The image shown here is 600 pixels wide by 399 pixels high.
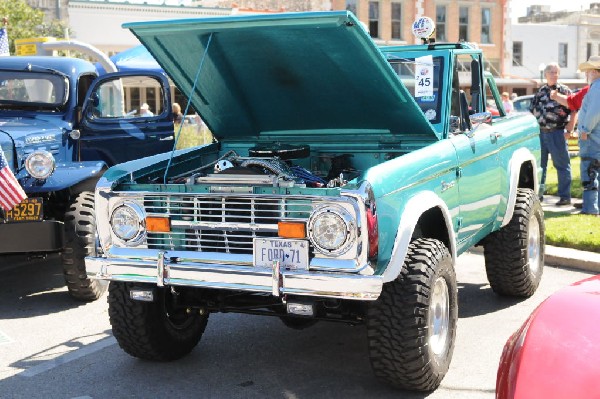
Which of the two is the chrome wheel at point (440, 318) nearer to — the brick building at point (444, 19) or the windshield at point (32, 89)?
the windshield at point (32, 89)

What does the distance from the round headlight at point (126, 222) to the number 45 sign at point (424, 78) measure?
7.11ft

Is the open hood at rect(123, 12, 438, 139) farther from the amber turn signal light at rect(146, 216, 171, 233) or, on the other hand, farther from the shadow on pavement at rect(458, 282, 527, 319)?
the shadow on pavement at rect(458, 282, 527, 319)

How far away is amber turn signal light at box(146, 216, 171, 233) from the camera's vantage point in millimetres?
4574

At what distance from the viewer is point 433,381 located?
448 cm

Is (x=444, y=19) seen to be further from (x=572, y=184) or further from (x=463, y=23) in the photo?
(x=572, y=184)

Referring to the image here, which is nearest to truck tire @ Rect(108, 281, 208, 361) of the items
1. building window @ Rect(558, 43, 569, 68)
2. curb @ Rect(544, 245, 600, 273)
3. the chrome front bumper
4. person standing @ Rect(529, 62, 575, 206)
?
the chrome front bumper

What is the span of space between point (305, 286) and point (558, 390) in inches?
65.2

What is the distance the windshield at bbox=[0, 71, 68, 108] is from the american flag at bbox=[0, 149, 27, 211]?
5.09 feet

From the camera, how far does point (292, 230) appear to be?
13.8 ft

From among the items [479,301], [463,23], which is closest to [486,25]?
[463,23]

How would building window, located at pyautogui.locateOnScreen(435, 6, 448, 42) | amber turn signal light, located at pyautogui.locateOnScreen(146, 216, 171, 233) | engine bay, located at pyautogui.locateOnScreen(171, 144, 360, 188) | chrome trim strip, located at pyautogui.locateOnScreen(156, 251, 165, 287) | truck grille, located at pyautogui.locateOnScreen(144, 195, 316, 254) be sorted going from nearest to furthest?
truck grille, located at pyautogui.locateOnScreen(144, 195, 316, 254), chrome trim strip, located at pyautogui.locateOnScreen(156, 251, 165, 287), amber turn signal light, located at pyautogui.locateOnScreen(146, 216, 171, 233), engine bay, located at pyautogui.locateOnScreen(171, 144, 360, 188), building window, located at pyautogui.locateOnScreen(435, 6, 448, 42)

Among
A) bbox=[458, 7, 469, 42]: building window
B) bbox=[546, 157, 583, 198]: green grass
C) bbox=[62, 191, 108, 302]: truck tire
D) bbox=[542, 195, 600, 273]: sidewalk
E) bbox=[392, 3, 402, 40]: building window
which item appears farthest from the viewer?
bbox=[458, 7, 469, 42]: building window

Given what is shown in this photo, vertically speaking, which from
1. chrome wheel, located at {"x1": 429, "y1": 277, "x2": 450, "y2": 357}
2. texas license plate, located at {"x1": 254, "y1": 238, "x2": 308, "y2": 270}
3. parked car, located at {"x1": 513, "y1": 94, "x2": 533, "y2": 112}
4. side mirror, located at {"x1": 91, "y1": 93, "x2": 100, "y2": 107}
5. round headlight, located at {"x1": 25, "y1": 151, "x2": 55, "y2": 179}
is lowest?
parked car, located at {"x1": 513, "y1": 94, "x2": 533, "y2": 112}

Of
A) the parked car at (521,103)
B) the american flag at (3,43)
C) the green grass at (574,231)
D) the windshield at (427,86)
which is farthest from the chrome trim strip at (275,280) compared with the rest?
the parked car at (521,103)
